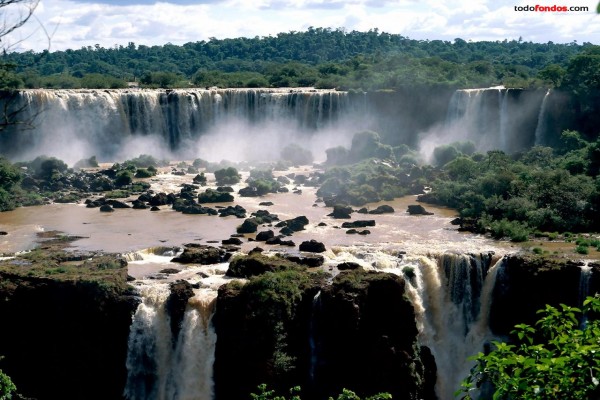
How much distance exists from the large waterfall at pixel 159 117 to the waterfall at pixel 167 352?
30641 millimetres

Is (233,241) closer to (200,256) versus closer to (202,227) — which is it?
(200,256)

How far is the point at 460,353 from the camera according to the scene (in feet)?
94.2

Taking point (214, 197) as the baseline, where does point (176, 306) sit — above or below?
below

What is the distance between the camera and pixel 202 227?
38094 mm

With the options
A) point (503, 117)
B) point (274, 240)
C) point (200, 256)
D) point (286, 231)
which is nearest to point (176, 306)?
point (200, 256)

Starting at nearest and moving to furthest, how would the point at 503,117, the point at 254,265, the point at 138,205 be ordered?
the point at 254,265 < the point at 138,205 < the point at 503,117

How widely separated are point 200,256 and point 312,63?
93.0 meters

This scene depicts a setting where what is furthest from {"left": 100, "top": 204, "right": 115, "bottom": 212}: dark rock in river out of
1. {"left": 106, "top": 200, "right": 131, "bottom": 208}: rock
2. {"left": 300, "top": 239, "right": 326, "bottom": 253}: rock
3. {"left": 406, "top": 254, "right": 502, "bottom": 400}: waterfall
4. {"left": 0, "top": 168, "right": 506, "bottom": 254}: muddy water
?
{"left": 406, "top": 254, "right": 502, "bottom": 400}: waterfall

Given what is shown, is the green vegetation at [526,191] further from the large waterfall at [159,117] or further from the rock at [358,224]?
the large waterfall at [159,117]

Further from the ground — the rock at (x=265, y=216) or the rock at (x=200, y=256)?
the rock at (x=200, y=256)

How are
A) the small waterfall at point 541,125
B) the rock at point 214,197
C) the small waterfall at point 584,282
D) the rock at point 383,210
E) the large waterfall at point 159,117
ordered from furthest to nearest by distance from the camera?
the large waterfall at point 159,117
the small waterfall at point 541,125
the rock at point 214,197
the rock at point 383,210
the small waterfall at point 584,282

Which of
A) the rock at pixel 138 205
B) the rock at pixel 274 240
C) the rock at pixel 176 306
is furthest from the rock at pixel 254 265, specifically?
the rock at pixel 138 205

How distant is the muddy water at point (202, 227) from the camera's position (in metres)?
34.0

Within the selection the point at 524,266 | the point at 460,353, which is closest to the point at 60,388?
the point at 460,353
